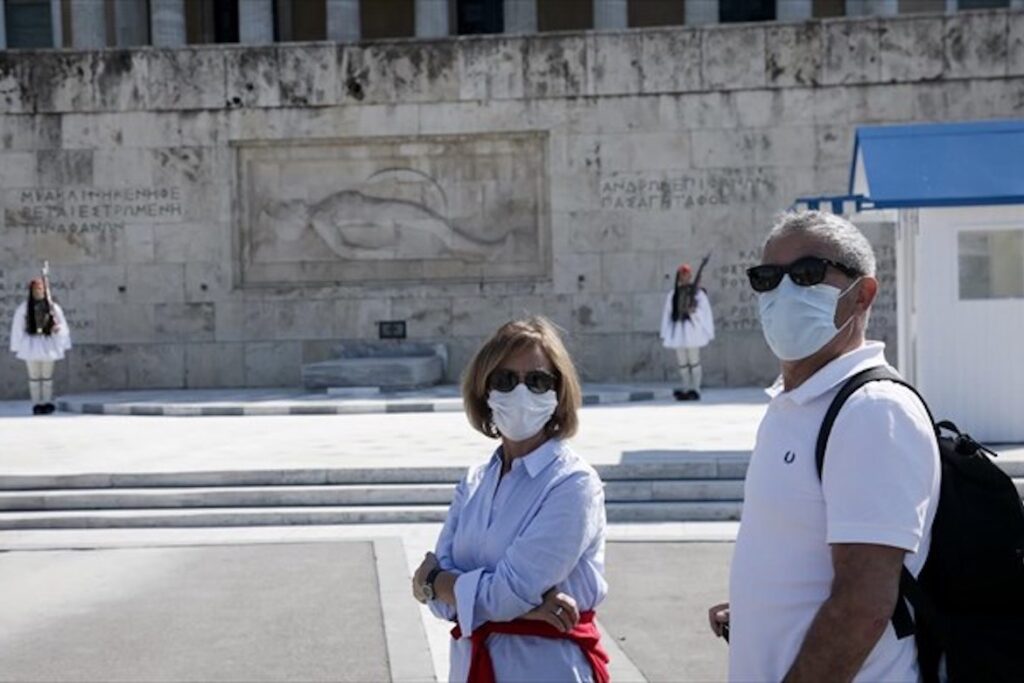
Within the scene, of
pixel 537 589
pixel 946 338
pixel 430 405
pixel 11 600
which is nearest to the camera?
pixel 537 589

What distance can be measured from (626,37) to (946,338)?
1052cm

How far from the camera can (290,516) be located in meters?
11.7

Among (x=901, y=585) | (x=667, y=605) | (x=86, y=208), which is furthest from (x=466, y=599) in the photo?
(x=86, y=208)

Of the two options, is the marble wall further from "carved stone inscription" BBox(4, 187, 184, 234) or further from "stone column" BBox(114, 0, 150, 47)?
"stone column" BBox(114, 0, 150, 47)

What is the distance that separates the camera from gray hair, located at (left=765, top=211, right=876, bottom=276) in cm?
321

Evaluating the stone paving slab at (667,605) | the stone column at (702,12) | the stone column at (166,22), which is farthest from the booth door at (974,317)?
the stone column at (166,22)

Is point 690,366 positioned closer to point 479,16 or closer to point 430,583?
point 430,583

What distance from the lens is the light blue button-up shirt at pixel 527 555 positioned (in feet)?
12.1

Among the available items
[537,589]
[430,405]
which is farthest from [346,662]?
[430,405]

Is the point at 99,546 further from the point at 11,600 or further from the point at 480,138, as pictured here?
the point at 480,138

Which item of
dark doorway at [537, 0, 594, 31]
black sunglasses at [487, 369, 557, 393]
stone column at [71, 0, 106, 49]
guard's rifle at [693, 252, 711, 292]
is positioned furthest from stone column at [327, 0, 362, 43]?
black sunglasses at [487, 369, 557, 393]

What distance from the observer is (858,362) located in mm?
3135

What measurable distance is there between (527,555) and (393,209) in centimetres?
1918

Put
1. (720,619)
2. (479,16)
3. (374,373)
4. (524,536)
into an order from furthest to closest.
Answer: (479,16) → (374,373) → (524,536) → (720,619)
